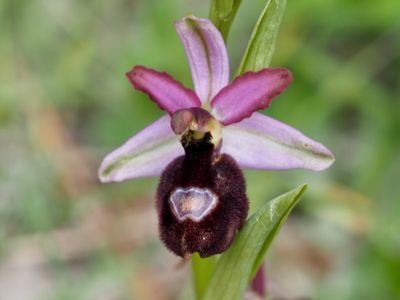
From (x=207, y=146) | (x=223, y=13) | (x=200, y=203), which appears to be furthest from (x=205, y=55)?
(x=200, y=203)

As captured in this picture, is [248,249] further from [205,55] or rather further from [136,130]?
[136,130]

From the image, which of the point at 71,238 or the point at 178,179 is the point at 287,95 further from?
the point at 178,179

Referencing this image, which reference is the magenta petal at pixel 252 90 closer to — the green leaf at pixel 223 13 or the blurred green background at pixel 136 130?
the green leaf at pixel 223 13

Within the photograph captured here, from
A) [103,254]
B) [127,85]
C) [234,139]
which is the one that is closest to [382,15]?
[127,85]

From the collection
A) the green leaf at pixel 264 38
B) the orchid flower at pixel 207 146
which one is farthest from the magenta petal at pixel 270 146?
the green leaf at pixel 264 38

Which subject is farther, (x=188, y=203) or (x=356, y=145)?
(x=356, y=145)

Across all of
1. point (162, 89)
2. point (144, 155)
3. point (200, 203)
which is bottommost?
point (200, 203)
